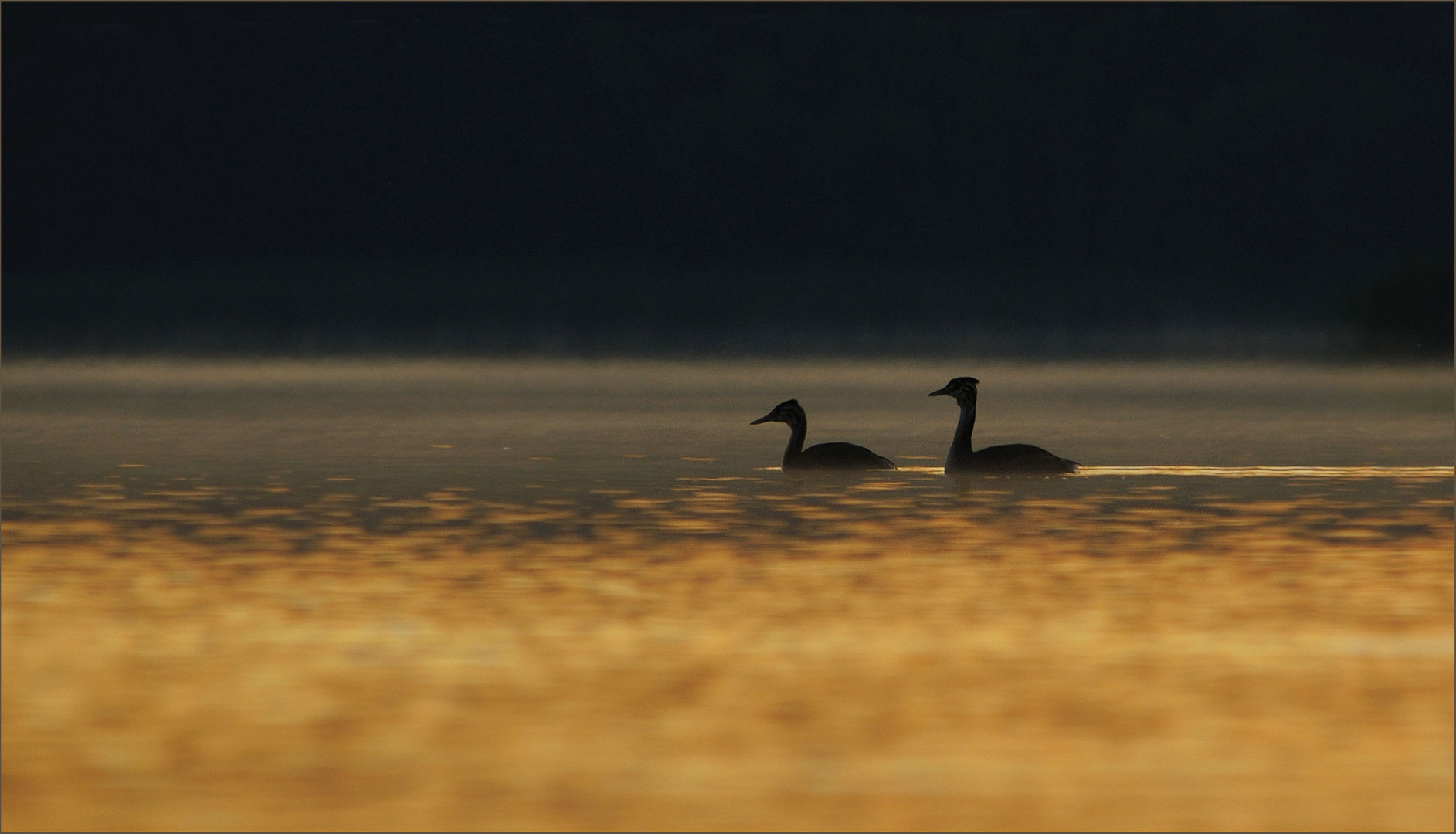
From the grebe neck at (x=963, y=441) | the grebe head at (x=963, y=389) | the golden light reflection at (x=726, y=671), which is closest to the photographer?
the golden light reflection at (x=726, y=671)

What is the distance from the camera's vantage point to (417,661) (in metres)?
10.7

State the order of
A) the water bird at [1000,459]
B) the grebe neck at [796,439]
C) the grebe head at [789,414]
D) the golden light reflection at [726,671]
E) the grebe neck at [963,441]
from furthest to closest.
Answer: the grebe head at [789,414]
the grebe neck at [796,439]
the grebe neck at [963,441]
the water bird at [1000,459]
the golden light reflection at [726,671]

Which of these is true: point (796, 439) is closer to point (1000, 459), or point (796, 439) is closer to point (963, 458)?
point (963, 458)

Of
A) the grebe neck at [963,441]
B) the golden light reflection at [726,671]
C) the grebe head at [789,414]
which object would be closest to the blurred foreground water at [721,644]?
the golden light reflection at [726,671]

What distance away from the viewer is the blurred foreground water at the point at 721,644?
8.35 metres

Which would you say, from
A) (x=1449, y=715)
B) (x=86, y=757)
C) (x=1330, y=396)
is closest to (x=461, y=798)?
(x=86, y=757)

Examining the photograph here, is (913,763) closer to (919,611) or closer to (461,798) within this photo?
(461,798)

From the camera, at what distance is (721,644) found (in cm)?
1114

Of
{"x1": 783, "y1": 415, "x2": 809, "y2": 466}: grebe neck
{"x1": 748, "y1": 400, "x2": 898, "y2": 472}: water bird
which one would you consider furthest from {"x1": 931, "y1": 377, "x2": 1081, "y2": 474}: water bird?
{"x1": 783, "y1": 415, "x2": 809, "y2": 466}: grebe neck

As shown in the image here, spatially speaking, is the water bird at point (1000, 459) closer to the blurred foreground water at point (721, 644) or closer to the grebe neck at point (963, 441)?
the grebe neck at point (963, 441)

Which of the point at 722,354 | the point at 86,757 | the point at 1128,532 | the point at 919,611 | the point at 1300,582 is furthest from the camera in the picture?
the point at 722,354

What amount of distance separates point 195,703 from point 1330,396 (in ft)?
123

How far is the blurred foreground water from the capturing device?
27.4ft

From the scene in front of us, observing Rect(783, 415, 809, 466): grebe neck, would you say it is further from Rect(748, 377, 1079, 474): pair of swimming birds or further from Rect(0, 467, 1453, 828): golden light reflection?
Rect(0, 467, 1453, 828): golden light reflection
